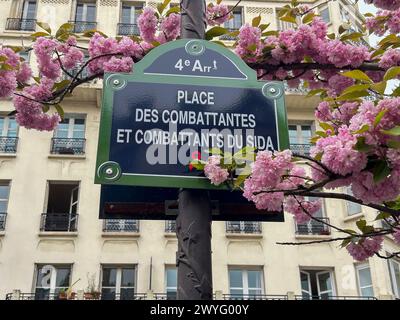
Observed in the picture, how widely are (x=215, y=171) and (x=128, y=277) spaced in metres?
16.0

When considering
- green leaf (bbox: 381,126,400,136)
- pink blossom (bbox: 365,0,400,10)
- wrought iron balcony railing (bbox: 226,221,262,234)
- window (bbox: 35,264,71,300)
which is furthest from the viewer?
wrought iron balcony railing (bbox: 226,221,262,234)

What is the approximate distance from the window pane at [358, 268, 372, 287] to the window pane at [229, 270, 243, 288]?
14.0 feet

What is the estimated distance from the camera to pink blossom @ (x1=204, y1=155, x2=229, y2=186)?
2502 millimetres

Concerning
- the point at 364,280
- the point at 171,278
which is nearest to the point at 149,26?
the point at 171,278

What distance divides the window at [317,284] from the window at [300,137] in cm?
477

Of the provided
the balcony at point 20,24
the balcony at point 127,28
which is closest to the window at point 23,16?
the balcony at point 20,24

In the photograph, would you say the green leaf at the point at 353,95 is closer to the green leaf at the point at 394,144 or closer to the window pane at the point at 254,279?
the green leaf at the point at 394,144

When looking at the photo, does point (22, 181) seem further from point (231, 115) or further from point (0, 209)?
point (231, 115)

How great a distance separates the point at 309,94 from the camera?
4230 mm

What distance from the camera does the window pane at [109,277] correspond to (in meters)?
17.6

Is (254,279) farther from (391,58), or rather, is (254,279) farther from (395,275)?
(391,58)

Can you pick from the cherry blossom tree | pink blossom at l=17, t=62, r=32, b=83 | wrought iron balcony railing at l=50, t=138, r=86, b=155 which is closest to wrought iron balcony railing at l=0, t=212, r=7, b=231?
wrought iron balcony railing at l=50, t=138, r=86, b=155

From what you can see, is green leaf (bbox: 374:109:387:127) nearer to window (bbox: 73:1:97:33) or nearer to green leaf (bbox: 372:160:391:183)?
green leaf (bbox: 372:160:391:183)

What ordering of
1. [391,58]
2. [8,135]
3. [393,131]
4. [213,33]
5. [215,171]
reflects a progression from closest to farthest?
[393,131] → [215,171] → [391,58] → [213,33] → [8,135]
